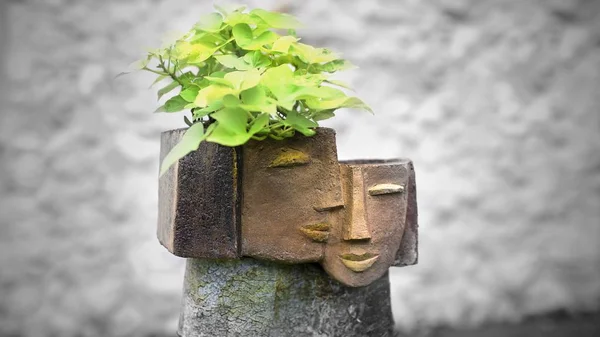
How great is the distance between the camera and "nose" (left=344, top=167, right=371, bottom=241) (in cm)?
93

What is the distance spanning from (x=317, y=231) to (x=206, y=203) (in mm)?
172

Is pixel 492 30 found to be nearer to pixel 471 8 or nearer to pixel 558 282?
pixel 471 8

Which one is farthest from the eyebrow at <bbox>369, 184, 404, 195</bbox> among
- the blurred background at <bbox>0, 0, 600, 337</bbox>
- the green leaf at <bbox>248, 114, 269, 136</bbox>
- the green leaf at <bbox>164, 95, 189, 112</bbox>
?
the blurred background at <bbox>0, 0, 600, 337</bbox>

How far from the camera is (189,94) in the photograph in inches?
36.1

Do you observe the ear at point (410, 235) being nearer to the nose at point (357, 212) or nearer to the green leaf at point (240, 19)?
the nose at point (357, 212)

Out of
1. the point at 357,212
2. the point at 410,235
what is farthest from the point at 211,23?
the point at 410,235

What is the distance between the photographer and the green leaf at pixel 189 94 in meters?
0.91

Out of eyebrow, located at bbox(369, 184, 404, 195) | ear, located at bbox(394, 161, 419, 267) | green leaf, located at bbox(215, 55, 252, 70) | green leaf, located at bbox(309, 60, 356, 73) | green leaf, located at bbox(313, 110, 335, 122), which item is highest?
green leaf, located at bbox(309, 60, 356, 73)

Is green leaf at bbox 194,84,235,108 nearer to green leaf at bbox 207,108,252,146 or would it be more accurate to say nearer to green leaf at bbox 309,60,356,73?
green leaf at bbox 207,108,252,146

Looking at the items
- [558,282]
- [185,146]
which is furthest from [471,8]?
[185,146]

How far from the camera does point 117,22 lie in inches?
73.9

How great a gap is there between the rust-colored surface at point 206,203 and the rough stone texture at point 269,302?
64mm

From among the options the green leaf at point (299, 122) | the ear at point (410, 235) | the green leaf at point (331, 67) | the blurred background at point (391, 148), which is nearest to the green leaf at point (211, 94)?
the green leaf at point (299, 122)

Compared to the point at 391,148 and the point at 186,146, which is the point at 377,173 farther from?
the point at 391,148
